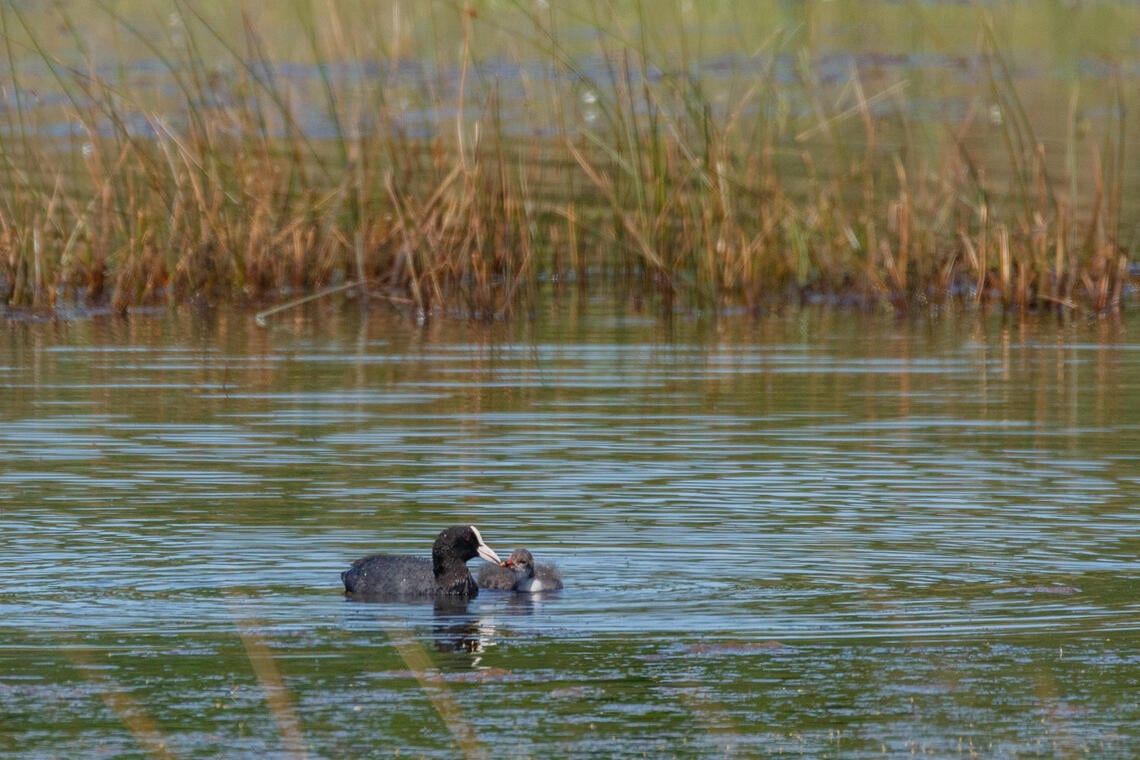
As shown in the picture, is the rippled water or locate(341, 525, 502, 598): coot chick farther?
locate(341, 525, 502, 598): coot chick

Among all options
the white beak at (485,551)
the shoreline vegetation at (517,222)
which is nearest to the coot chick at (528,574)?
the white beak at (485,551)

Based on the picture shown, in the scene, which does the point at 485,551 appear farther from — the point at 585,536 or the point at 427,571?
the point at 585,536

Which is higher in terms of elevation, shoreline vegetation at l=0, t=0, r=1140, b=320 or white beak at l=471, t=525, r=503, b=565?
shoreline vegetation at l=0, t=0, r=1140, b=320

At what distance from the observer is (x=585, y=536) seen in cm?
1043

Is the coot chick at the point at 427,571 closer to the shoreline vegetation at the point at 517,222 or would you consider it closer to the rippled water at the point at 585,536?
the rippled water at the point at 585,536

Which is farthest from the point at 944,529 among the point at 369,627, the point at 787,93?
the point at 787,93

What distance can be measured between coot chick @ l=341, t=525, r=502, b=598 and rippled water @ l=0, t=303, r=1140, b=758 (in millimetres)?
152

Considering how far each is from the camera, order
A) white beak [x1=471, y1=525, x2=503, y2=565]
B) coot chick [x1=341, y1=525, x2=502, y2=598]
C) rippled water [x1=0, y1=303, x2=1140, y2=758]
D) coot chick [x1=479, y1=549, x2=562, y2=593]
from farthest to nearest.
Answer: white beak [x1=471, y1=525, x2=503, y2=565]
coot chick [x1=479, y1=549, x2=562, y2=593]
coot chick [x1=341, y1=525, x2=502, y2=598]
rippled water [x1=0, y1=303, x2=1140, y2=758]

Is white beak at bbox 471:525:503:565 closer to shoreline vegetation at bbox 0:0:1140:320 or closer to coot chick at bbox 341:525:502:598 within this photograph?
coot chick at bbox 341:525:502:598

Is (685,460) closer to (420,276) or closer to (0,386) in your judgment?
(0,386)

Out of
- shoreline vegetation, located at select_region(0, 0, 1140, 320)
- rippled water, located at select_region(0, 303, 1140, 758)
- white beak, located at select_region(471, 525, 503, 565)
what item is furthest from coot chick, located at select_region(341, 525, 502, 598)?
shoreline vegetation, located at select_region(0, 0, 1140, 320)

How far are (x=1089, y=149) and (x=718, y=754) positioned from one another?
2208cm

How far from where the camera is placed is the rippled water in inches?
289

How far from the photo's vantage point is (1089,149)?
27.9m
